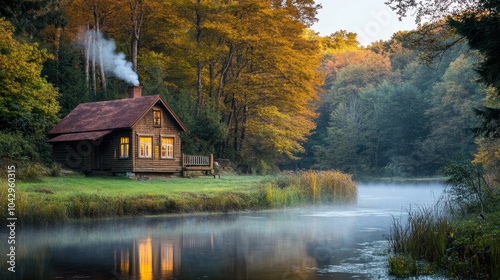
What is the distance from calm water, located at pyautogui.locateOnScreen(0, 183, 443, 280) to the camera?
16.9m

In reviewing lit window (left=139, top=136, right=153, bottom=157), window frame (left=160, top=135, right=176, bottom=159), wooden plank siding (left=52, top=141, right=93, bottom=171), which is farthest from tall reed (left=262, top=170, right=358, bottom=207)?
wooden plank siding (left=52, top=141, right=93, bottom=171)

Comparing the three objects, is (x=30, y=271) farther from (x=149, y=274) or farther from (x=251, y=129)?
(x=251, y=129)

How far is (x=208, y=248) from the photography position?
21.5 meters

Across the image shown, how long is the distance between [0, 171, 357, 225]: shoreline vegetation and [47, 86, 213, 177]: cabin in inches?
94.2

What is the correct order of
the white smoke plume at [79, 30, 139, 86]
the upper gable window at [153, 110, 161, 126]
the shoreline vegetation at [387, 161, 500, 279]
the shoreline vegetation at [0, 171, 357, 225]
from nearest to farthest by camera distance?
the shoreline vegetation at [387, 161, 500, 279], the shoreline vegetation at [0, 171, 357, 225], the upper gable window at [153, 110, 161, 126], the white smoke plume at [79, 30, 139, 86]

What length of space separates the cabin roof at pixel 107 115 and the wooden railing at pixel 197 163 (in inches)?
84.9

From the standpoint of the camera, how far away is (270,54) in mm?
54062

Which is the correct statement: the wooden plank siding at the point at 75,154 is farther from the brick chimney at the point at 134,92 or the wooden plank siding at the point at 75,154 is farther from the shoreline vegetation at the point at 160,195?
the brick chimney at the point at 134,92

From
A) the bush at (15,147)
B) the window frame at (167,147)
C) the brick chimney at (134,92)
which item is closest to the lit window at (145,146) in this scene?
the window frame at (167,147)

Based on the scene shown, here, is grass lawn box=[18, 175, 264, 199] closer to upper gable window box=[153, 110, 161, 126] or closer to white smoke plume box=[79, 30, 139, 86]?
upper gable window box=[153, 110, 161, 126]

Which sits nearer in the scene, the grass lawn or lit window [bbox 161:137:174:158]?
the grass lawn

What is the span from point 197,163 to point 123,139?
6.17 m

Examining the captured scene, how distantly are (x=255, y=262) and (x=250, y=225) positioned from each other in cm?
955

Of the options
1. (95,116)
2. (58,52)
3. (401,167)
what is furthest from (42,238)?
(401,167)
